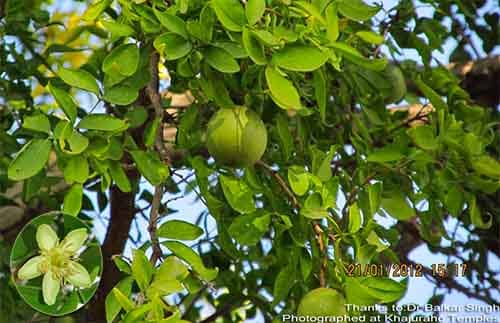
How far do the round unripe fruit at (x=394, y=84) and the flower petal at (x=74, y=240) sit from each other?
0.64 m

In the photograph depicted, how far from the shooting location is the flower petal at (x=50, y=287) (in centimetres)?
111

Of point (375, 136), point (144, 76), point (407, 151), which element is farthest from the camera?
point (375, 136)

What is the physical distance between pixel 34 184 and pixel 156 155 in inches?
10.7

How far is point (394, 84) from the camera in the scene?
64.1 inches

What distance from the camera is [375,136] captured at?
1642 mm

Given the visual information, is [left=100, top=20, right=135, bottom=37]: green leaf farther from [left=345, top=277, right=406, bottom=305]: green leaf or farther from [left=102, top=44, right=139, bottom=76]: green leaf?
[left=345, top=277, right=406, bottom=305]: green leaf

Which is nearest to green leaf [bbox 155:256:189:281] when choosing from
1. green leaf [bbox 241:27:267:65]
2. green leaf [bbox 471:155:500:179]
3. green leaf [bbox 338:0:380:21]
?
green leaf [bbox 241:27:267:65]

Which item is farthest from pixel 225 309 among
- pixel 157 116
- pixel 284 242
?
pixel 157 116

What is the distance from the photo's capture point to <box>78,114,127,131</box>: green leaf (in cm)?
110

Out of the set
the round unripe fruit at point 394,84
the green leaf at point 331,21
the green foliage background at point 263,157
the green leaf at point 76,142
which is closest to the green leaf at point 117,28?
the green foliage background at point 263,157

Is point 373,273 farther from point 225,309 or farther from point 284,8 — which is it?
point 225,309

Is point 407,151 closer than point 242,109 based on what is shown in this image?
No

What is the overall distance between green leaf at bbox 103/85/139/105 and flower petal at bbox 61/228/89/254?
0.16 meters

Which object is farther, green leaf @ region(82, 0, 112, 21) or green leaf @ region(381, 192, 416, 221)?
green leaf @ region(381, 192, 416, 221)
